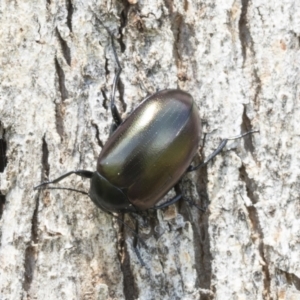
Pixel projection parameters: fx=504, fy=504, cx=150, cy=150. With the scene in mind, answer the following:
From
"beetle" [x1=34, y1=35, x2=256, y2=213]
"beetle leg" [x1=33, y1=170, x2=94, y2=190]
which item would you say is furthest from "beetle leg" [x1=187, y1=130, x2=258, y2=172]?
"beetle leg" [x1=33, y1=170, x2=94, y2=190]

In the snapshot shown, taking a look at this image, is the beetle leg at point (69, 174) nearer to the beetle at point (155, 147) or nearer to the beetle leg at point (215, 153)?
the beetle at point (155, 147)

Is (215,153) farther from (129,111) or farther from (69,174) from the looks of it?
(69,174)

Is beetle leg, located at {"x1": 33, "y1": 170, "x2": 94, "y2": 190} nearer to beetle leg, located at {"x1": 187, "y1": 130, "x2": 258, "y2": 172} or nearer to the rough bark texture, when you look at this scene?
the rough bark texture

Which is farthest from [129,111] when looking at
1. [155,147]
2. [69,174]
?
[69,174]

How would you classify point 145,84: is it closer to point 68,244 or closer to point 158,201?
point 158,201

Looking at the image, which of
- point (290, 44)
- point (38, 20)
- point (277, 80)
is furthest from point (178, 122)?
point (38, 20)

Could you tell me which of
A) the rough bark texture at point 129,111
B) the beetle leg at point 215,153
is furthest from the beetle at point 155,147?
the rough bark texture at point 129,111
